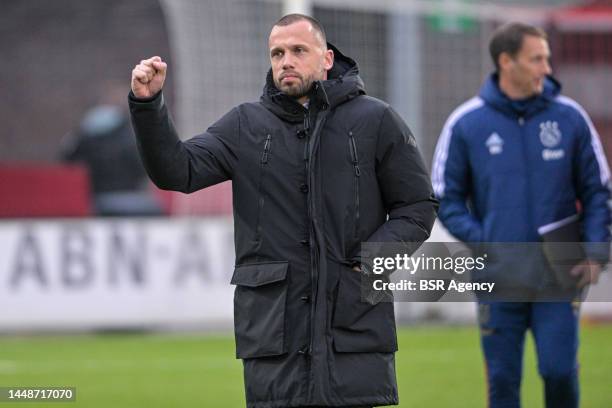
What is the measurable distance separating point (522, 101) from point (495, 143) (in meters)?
0.26

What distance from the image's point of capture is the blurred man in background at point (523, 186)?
6637 mm

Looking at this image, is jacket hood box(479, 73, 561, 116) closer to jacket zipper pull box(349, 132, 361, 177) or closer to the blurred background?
jacket zipper pull box(349, 132, 361, 177)

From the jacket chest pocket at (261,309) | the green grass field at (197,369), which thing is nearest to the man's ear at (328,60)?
the jacket chest pocket at (261,309)

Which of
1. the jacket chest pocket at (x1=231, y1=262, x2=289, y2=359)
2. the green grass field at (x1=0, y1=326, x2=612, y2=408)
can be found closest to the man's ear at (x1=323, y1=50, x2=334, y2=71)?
the jacket chest pocket at (x1=231, y1=262, x2=289, y2=359)

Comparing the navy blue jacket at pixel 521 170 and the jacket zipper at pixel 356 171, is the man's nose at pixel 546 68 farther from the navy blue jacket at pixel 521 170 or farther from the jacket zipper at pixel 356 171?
the jacket zipper at pixel 356 171

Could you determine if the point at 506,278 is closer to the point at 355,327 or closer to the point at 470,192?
the point at 470,192

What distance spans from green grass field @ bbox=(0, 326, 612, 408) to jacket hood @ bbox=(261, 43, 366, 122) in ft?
13.6

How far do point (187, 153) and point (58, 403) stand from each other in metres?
4.95

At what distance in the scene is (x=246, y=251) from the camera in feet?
16.7

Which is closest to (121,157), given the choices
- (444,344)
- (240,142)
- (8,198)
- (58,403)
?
(8,198)

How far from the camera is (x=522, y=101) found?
271 inches

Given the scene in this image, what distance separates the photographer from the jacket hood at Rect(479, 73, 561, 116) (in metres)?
6.86

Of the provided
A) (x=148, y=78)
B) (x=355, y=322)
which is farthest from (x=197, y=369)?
(x=148, y=78)

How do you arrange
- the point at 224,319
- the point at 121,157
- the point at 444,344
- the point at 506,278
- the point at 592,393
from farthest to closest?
the point at 121,157 < the point at 224,319 < the point at 444,344 < the point at 592,393 < the point at 506,278
